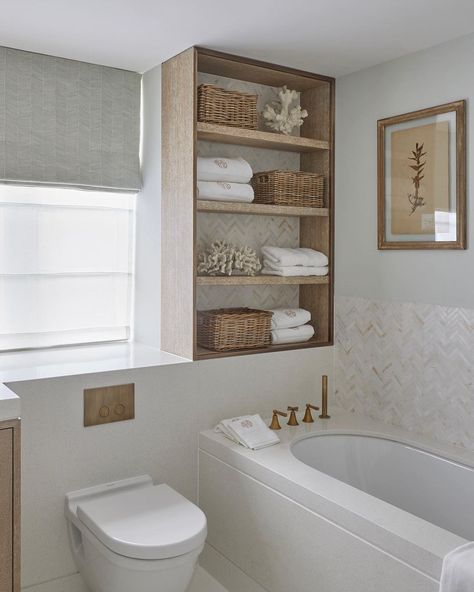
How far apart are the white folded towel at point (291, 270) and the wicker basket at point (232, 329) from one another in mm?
218

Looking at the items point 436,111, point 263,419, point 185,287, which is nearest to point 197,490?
point 263,419

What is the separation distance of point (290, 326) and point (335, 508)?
50.1 inches

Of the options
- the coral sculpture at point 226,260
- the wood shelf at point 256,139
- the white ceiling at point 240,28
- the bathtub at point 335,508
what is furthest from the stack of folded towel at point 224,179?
the bathtub at point 335,508

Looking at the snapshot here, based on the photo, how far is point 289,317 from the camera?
129 inches

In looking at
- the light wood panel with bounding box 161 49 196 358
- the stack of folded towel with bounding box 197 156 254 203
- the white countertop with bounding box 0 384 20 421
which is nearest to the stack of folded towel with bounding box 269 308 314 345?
the light wood panel with bounding box 161 49 196 358

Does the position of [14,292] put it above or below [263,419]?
above

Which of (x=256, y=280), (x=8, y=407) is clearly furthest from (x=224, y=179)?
(x=8, y=407)

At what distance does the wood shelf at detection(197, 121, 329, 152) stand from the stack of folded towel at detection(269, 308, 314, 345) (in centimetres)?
87

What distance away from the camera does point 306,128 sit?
3506 mm

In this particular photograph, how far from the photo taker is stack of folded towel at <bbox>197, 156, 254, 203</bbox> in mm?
2965

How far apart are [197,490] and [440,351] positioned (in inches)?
50.8

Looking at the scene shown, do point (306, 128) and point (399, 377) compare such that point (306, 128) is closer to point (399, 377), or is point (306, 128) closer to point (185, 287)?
point (185, 287)

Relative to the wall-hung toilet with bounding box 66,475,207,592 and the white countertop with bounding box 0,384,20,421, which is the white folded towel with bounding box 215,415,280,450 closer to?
the wall-hung toilet with bounding box 66,475,207,592

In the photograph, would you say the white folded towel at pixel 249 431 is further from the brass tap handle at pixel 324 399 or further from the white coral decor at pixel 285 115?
the white coral decor at pixel 285 115
